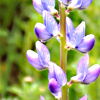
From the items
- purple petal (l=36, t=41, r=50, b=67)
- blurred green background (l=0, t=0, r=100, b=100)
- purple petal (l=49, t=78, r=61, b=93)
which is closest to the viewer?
purple petal (l=49, t=78, r=61, b=93)

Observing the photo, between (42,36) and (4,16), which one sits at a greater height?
(4,16)

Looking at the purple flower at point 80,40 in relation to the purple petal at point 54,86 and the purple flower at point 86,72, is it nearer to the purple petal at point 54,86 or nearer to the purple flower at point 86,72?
the purple flower at point 86,72

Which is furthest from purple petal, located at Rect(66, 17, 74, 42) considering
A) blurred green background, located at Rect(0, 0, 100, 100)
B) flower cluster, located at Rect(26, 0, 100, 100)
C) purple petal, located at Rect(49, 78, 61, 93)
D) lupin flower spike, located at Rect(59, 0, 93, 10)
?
blurred green background, located at Rect(0, 0, 100, 100)

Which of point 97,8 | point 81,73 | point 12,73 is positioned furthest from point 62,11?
point 12,73

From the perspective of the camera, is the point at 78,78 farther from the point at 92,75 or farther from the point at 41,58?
the point at 41,58

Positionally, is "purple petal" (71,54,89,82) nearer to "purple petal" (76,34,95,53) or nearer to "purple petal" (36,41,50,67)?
"purple petal" (76,34,95,53)

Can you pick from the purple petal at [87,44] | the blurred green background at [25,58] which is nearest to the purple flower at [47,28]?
the purple petal at [87,44]

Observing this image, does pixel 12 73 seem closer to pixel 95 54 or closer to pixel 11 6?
pixel 11 6
